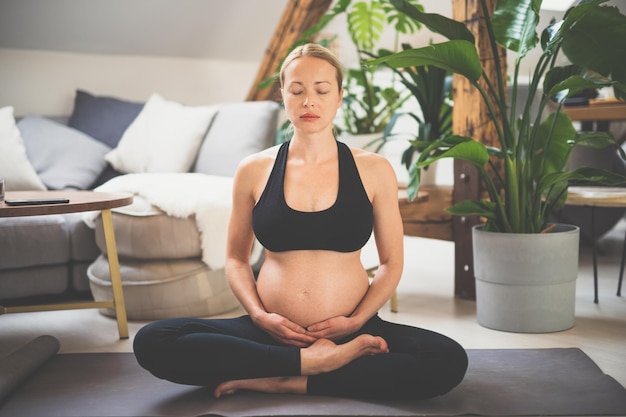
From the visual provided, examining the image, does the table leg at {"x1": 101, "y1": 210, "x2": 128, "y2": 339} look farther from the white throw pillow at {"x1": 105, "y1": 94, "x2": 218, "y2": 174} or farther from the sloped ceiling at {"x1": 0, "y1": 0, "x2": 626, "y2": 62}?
the sloped ceiling at {"x1": 0, "y1": 0, "x2": 626, "y2": 62}

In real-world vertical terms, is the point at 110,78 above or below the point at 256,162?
above

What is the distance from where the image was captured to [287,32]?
14.6 ft

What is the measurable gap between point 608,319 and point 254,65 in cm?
280

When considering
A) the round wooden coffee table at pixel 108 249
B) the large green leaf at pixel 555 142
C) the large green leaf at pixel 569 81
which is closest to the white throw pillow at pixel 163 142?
the round wooden coffee table at pixel 108 249

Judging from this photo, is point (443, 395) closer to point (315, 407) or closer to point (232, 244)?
point (315, 407)

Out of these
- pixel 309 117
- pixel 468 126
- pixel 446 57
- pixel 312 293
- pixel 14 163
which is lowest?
pixel 312 293

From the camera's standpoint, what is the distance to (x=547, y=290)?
2.50 metres

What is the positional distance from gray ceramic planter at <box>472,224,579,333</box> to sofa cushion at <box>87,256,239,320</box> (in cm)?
102

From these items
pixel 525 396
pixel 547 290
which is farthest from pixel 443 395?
pixel 547 290

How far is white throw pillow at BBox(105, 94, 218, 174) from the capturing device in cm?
361

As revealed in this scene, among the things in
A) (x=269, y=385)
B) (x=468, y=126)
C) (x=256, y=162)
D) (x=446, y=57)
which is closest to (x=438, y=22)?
(x=446, y=57)

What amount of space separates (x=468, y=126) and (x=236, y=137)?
114 cm

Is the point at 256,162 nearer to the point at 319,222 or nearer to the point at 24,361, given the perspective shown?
the point at 319,222

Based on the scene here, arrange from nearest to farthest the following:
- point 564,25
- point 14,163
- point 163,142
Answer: point 564,25
point 14,163
point 163,142
